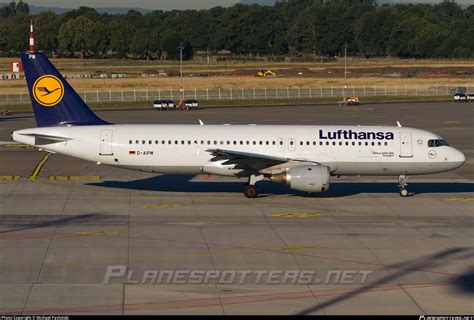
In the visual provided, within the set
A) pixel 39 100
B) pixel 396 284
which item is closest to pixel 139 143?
pixel 39 100

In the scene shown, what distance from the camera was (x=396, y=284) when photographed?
2688 centimetres

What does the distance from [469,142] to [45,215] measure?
1622 inches

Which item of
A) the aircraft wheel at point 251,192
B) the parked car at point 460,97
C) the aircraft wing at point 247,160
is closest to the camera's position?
the aircraft wing at point 247,160

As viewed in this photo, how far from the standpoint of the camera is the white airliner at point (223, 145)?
138ft

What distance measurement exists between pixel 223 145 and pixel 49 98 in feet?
30.9

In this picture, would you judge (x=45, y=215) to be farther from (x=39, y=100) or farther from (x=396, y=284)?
(x=396, y=284)

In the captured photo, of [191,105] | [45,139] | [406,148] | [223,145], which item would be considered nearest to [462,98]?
[191,105]

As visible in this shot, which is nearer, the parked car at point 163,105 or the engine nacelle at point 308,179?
the engine nacelle at point 308,179

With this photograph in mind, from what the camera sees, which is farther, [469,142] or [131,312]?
[469,142]

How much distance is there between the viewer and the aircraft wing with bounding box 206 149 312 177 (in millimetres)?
41219

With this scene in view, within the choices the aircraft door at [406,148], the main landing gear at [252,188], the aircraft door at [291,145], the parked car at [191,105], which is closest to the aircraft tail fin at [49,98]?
the main landing gear at [252,188]

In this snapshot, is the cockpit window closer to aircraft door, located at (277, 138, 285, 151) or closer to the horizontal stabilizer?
aircraft door, located at (277, 138, 285, 151)

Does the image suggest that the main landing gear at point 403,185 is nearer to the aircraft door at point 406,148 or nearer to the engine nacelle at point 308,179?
the aircraft door at point 406,148

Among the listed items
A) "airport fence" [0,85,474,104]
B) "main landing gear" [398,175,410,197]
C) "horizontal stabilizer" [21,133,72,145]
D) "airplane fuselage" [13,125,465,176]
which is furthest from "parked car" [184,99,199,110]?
"main landing gear" [398,175,410,197]
